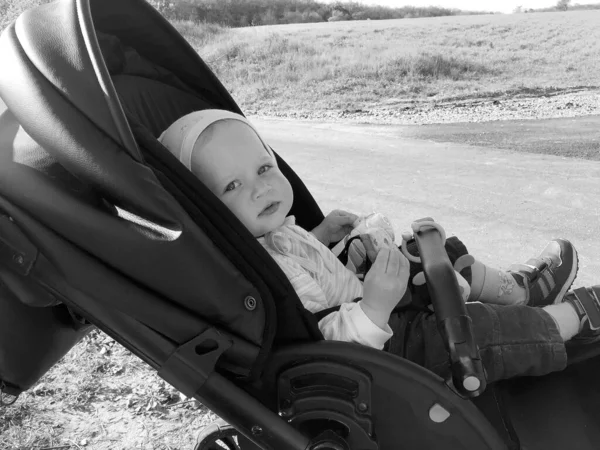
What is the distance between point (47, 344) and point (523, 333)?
1.33 meters

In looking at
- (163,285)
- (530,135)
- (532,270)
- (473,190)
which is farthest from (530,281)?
(530,135)

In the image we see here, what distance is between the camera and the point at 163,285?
1363 mm

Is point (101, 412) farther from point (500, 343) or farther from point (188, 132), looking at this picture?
point (500, 343)

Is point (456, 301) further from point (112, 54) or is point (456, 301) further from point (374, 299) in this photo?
point (112, 54)

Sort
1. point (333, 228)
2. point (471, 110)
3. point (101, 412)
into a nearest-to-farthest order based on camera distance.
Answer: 1. point (333, 228)
2. point (101, 412)
3. point (471, 110)

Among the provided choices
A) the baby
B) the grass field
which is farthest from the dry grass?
the grass field

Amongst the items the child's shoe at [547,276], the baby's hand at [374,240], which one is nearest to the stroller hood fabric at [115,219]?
the baby's hand at [374,240]

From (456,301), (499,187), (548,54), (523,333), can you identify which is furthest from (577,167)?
(548,54)

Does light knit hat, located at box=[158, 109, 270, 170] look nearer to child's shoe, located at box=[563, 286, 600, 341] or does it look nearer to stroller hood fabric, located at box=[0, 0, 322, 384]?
stroller hood fabric, located at box=[0, 0, 322, 384]

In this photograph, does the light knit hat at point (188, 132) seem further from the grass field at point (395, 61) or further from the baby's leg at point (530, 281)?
the grass field at point (395, 61)

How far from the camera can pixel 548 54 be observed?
1598 centimetres

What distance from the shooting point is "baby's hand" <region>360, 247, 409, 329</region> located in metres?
1.62

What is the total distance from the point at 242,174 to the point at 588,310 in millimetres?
1151

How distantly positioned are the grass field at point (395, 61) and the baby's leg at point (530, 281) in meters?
8.16
